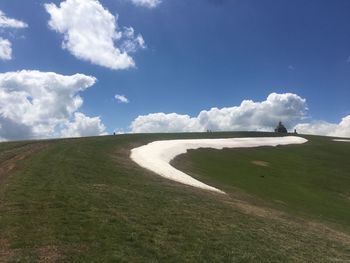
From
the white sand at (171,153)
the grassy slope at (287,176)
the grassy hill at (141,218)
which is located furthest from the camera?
the white sand at (171,153)

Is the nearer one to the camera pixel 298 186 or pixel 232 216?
pixel 232 216

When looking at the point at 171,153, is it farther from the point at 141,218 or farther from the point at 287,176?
the point at 141,218

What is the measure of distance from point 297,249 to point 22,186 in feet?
55.7

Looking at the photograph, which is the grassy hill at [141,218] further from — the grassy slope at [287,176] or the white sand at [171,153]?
the white sand at [171,153]

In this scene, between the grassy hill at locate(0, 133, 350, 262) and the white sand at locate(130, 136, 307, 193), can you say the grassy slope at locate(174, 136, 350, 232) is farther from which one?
the white sand at locate(130, 136, 307, 193)

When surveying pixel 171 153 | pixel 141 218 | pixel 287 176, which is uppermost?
pixel 171 153

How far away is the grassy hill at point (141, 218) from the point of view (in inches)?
621

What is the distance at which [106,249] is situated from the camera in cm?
1534

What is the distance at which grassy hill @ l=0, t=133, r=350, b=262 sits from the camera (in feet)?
51.8

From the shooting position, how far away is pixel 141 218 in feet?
66.9

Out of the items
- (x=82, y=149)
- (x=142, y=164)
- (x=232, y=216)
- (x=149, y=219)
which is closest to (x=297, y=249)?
(x=232, y=216)

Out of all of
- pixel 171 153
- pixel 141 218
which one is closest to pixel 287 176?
pixel 171 153

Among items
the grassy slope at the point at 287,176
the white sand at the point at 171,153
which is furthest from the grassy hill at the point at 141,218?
the white sand at the point at 171,153

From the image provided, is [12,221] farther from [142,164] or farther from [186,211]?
[142,164]
